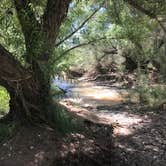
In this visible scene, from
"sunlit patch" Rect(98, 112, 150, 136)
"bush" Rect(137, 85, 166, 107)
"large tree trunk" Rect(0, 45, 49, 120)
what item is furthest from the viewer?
"bush" Rect(137, 85, 166, 107)

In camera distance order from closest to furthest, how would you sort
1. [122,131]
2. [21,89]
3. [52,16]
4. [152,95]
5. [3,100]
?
[21,89] → [52,16] → [3,100] → [122,131] → [152,95]

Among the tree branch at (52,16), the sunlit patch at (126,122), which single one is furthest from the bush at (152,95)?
the tree branch at (52,16)

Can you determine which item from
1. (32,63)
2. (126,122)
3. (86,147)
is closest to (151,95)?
(126,122)

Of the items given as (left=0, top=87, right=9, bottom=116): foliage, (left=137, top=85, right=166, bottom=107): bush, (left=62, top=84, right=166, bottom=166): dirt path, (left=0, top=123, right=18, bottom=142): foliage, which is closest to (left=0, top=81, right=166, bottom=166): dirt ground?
(left=62, top=84, right=166, bottom=166): dirt path

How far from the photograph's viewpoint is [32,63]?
287 inches

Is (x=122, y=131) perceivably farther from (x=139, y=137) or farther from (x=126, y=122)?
(x=126, y=122)

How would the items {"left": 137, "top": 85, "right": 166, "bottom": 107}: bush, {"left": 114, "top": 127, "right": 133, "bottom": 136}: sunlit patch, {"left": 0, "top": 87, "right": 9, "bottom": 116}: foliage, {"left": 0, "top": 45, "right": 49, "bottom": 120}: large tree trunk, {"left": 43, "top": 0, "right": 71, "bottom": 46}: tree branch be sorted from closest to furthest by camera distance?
{"left": 0, "top": 45, "right": 49, "bottom": 120}: large tree trunk → {"left": 43, "top": 0, "right": 71, "bottom": 46}: tree branch → {"left": 0, "top": 87, "right": 9, "bottom": 116}: foliage → {"left": 114, "top": 127, "right": 133, "bottom": 136}: sunlit patch → {"left": 137, "top": 85, "right": 166, "bottom": 107}: bush

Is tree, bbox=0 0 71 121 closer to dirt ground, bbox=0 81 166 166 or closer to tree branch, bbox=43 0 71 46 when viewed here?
tree branch, bbox=43 0 71 46

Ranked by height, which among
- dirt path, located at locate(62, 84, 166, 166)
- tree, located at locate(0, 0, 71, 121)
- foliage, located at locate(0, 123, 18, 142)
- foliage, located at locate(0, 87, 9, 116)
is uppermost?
tree, located at locate(0, 0, 71, 121)

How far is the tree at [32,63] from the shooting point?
267 inches

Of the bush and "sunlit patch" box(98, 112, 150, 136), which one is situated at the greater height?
the bush

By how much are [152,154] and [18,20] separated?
3775mm

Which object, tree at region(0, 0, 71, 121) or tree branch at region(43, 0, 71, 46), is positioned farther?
tree branch at region(43, 0, 71, 46)

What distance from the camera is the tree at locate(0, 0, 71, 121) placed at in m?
6.78
